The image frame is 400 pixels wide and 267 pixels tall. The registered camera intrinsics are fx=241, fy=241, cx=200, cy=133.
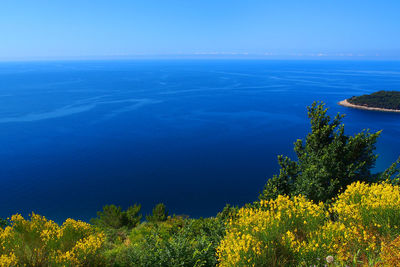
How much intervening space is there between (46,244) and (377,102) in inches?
4610

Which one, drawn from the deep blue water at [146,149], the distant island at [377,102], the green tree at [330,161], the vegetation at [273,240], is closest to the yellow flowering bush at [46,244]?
the vegetation at [273,240]

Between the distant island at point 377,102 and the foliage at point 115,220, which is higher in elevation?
the distant island at point 377,102

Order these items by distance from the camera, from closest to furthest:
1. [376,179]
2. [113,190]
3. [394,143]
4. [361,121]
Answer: [376,179]
[113,190]
[394,143]
[361,121]

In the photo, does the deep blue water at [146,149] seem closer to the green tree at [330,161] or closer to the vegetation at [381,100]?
the vegetation at [381,100]

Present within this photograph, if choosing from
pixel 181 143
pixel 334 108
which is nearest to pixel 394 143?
pixel 334 108

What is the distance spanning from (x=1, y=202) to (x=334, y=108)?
10263 cm

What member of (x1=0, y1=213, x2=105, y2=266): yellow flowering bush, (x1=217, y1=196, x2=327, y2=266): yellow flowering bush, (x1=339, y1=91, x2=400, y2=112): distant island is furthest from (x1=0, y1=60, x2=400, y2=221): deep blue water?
(x1=217, y1=196, x2=327, y2=266): yellow flowering bush

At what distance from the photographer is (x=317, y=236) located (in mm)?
6703

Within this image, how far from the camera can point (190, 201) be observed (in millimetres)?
37875

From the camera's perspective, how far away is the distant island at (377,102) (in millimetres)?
94062

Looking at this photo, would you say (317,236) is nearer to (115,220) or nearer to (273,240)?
(273,240)

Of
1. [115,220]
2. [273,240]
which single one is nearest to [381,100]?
[115,220]

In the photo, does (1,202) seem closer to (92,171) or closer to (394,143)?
(92,171)

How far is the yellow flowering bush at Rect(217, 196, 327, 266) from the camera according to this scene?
616cm
